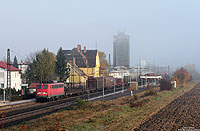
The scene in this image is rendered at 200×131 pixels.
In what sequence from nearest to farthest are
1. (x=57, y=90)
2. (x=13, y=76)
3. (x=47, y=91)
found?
(x=47, y=91), (x=57, y=90), (x=13, y=76)

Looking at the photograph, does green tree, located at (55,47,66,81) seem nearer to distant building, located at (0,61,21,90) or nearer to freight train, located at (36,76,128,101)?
freight train, located at (36,76,128,101)

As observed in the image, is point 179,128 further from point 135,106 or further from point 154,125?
point 135,106

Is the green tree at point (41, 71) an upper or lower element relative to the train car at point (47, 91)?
upper

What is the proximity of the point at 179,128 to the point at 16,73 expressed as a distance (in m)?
40.3

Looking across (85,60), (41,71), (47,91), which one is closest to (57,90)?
(47,91)

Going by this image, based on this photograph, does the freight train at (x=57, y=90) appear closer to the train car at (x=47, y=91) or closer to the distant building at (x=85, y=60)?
the train car at (x=47, y=91)

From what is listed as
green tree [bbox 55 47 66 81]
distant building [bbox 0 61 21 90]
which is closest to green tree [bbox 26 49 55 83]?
green tree [bbox 55 47 66 81]

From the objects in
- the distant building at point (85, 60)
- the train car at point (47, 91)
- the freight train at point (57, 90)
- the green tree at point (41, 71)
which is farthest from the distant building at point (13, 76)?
the distant building at point (85, 60)

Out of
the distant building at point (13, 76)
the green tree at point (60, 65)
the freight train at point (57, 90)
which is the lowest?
the freight train at point (57, 90)

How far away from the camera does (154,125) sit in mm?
20188

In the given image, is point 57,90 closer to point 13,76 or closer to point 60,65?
point 13,76

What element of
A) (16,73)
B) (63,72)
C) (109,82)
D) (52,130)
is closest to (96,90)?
(109,82)

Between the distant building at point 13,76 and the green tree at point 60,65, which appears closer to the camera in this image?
the distant building at point 13,76

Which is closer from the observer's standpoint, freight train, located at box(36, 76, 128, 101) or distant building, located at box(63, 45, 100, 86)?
freight train, located at box(36, 76, 128, 101)
